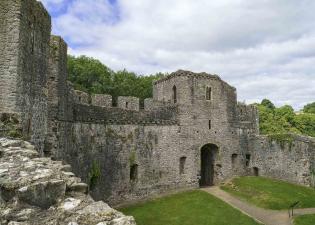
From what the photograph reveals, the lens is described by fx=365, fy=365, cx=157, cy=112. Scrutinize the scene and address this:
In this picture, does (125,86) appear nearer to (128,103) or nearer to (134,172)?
(128,103)

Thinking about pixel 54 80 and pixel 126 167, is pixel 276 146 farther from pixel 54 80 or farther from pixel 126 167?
pixel 54 80

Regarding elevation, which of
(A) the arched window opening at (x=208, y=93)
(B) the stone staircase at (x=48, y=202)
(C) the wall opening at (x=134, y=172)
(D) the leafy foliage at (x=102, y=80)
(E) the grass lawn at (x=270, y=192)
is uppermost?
(D) the leafy foliage at (x=102, y=80)

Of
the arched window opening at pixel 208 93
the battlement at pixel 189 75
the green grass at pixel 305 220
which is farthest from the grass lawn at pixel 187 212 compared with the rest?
the battlement at pixel 189 75

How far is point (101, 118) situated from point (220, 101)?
10.8 meters

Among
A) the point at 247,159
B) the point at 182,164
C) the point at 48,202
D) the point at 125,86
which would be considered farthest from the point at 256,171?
the point at 48,202

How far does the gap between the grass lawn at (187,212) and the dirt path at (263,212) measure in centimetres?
67

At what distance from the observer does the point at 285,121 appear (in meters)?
50.4

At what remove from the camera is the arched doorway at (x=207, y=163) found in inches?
1118

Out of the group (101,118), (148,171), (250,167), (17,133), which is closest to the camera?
(17,133)

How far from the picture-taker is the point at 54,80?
15383 mm

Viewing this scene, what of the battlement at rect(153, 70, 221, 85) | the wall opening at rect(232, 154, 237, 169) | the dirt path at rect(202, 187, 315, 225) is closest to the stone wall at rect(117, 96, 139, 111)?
the battlement at rect(153, 70, 221, 85)

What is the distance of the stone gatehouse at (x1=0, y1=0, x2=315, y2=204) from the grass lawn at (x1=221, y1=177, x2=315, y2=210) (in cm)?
136

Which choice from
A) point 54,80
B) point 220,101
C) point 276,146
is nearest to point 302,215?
point 276,146

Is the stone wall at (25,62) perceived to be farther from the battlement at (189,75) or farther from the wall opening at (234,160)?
the wall opening at (234,160)
